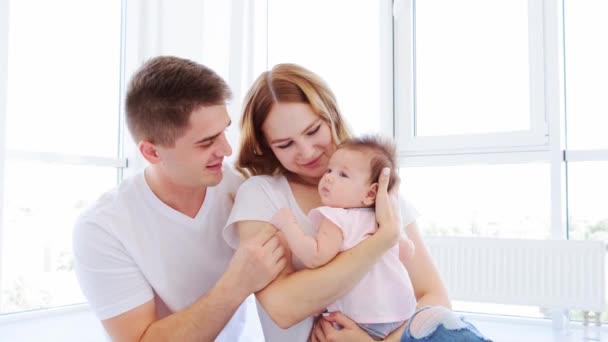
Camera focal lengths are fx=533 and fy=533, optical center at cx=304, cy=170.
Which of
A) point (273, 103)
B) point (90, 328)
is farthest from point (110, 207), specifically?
point (90, 328)

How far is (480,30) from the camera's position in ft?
11.1

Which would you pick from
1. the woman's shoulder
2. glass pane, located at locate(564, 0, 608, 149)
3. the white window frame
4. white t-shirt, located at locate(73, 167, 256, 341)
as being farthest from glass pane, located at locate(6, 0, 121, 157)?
glass pane, located at locate(564, 0, 608, 149)

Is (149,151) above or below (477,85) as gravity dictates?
below

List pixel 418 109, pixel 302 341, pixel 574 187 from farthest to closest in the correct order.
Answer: pixel 418 109 → pixel 574 187 → pixel 302 341

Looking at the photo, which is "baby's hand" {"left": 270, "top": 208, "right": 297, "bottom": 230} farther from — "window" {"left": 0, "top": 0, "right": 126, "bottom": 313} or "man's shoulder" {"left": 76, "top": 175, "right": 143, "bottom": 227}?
"window" {"left": 0, "top": 0, "right": 126, "bottom": 313}

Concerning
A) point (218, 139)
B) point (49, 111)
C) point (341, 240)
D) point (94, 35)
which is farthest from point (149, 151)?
point (94, 35)

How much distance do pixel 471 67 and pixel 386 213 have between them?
230 centimetres

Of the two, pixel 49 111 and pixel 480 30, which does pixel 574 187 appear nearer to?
pixel 480 30

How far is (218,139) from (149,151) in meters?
0.21

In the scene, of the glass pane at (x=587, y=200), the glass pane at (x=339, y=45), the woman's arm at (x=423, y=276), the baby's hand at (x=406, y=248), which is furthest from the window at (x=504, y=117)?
the baby's hand at (x=406, y=248)

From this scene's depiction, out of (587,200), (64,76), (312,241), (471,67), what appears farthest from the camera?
(471,67)

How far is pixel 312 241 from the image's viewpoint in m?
1.37

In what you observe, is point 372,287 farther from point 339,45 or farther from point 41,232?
point 339,45

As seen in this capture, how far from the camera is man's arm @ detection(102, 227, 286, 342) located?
1396 mm
